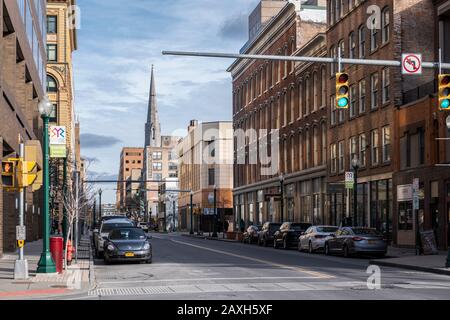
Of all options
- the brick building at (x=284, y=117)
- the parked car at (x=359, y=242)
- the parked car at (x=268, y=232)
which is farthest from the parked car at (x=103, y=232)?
the brick building at (x=284, y=117)

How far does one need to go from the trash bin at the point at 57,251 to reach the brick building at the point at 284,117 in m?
35.5

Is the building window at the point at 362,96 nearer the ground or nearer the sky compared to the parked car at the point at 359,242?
nearer the sky

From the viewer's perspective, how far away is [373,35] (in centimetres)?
4859

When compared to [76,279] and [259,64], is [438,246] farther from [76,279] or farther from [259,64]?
[259,64]

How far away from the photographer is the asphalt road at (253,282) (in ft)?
58.5

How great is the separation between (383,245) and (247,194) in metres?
50.7

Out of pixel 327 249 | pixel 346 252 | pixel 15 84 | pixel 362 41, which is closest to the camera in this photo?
pixel 346 252

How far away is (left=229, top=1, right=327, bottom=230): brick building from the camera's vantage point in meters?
61.0

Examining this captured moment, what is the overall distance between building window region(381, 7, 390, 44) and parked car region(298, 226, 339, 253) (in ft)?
41.4

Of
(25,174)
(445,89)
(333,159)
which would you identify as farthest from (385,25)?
(25,174)

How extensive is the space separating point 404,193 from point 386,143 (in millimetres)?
4430

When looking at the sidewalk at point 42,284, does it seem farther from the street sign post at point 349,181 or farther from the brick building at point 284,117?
the brick building at point 284,117

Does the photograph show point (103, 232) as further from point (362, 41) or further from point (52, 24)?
point (52, 24)

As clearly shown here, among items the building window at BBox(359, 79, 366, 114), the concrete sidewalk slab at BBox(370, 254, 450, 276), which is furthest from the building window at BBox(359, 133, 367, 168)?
the concrete sidewalk slab at BBox(370, 254, 450, 276)
